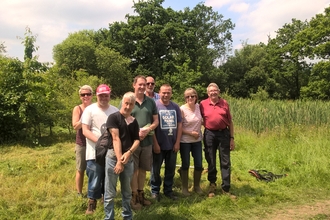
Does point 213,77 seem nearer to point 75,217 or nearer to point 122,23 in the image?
point 122,23

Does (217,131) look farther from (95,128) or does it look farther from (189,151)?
(95,128)

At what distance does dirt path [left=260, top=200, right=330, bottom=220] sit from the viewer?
390 cm

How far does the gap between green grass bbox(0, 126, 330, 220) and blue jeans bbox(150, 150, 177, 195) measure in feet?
0.66

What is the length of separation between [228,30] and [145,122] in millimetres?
36151

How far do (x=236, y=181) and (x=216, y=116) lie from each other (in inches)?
60.6

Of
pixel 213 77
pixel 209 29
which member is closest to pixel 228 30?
pixel 209 29

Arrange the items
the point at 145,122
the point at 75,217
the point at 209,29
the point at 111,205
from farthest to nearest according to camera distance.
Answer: the point at 209,29
the point at 145,122
the point at 75,217
the point at 111,205

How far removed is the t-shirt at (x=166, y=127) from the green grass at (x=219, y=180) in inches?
33.6

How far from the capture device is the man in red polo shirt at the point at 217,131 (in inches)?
177

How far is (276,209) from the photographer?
4.16 m

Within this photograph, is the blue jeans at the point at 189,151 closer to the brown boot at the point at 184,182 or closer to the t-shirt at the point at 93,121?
the brown boot at the point at 184,182

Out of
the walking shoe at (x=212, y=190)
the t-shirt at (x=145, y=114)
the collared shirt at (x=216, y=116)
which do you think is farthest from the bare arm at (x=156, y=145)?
the walking shoe at (x=212, y=190)

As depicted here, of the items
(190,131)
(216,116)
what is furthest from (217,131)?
(190,131)

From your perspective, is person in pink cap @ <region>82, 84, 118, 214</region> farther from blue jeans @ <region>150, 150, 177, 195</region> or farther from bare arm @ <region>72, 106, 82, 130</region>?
blue jeans @ <region>150, 150, 177, 195</region>
